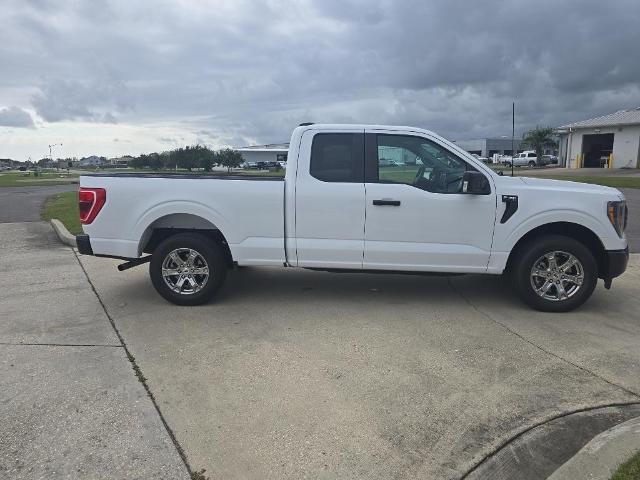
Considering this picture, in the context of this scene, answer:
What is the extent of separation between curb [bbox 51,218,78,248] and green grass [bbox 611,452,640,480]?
28.9ft

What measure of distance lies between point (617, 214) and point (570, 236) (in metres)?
0.49

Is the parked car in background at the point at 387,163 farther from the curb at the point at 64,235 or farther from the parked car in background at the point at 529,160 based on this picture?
the parked car in background at the point at 529,160

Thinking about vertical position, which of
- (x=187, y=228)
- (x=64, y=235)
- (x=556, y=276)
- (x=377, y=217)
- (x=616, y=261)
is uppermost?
(x=377, y=217)

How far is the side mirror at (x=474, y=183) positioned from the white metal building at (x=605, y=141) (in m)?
46.2

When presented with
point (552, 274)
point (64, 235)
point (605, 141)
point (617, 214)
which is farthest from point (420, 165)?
point (605, 141)

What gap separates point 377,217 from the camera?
17.3ft

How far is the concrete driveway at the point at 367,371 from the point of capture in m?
2.99

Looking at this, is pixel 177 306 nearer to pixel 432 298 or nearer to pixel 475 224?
Result: pixel 432 298

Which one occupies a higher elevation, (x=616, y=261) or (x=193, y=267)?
(x=616, y=261)

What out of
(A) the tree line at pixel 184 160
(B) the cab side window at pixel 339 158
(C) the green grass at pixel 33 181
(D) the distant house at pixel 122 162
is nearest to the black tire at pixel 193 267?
(B) the cab side window at pixel 339 158

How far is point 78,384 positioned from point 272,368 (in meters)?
1.43

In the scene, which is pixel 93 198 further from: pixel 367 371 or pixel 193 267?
pixel 367 371

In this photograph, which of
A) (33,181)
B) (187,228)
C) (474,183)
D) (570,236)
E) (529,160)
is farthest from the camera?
(529,160)

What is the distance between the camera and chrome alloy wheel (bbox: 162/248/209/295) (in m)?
5.54
